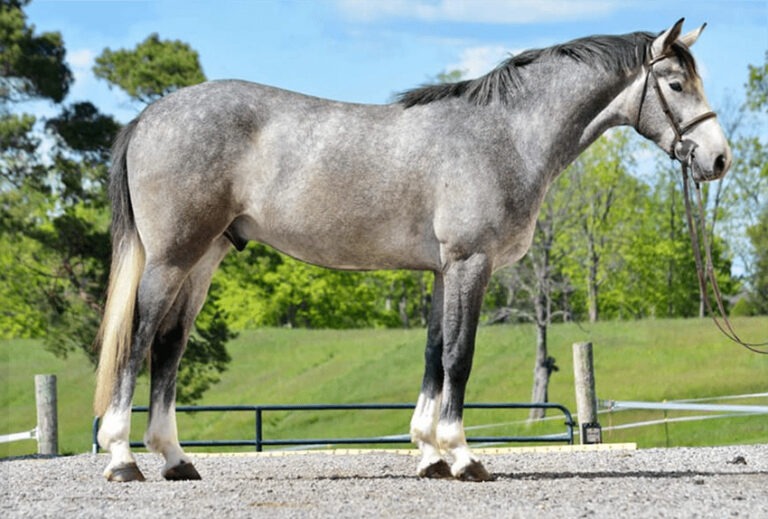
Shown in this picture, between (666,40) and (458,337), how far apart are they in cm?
245

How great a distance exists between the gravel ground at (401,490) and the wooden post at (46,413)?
2.23 m

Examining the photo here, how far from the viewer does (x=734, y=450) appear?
32.1 feet

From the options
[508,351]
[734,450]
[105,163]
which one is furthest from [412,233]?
[508,351]

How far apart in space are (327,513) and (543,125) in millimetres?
3016

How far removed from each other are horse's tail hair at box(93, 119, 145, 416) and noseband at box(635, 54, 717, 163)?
3.62m

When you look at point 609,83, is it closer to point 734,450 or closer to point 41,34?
point 734,450

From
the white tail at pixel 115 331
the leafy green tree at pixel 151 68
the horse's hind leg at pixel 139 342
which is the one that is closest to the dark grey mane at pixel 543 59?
the horse's hind leg at pixel 139 342

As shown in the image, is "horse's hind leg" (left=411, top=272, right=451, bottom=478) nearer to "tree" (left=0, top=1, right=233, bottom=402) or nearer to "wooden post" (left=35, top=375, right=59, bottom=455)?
"wooden post" (left=35, top=375, right=59, bottom=455)

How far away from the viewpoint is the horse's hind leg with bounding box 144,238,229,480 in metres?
6.93

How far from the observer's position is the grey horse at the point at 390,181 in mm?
6637

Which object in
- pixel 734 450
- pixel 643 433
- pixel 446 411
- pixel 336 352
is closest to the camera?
pixel 446 411

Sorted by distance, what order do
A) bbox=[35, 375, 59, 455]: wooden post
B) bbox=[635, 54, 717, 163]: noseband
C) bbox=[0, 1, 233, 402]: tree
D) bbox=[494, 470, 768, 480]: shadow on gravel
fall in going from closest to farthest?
1. bbox=[635, 54, 717, 163]: noseband
2. bbox=[494, 470, 768, 480]: shadow on gravel
3. bbox=[35, 375, 59, 455]: wooden post
4. bbox=[0, 1, 233, 402]: tree

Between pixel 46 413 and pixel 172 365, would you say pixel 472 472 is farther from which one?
pixel 46 413

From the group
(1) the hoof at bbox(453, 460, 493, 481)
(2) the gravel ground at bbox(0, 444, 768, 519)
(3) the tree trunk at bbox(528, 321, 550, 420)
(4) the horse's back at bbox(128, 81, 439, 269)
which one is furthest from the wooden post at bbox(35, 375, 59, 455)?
(3) the tree trunk at bbox(528, 321, 550, 420)
